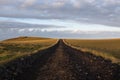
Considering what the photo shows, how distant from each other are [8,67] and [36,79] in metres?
6.28

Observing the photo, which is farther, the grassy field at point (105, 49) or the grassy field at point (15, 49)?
the grassy field at point (105, 49)

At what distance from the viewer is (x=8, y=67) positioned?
85.3 feet

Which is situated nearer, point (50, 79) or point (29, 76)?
point (50, 79)

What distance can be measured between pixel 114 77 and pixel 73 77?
2828mm

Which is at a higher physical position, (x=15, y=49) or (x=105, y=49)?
(x=15, y=49)

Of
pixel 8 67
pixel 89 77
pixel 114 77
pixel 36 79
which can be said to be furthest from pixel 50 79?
pixel 8 67

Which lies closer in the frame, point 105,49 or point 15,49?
point 15,49

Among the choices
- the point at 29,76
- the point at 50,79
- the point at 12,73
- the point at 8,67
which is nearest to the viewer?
the point at 50,79

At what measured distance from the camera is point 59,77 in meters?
21.0

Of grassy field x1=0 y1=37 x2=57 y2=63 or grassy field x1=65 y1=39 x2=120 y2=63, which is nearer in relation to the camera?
grassy field x1=0 y1=37 x2=57 y2=63

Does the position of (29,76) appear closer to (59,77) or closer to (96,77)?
(59,77)

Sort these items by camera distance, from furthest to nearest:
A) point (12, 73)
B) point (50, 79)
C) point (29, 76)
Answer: point (12, 73), point (29, 76), point (50, 79)

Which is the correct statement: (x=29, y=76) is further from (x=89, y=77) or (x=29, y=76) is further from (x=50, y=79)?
(x=89, y=77)

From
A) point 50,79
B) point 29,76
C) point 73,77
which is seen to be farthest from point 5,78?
point 73,77
